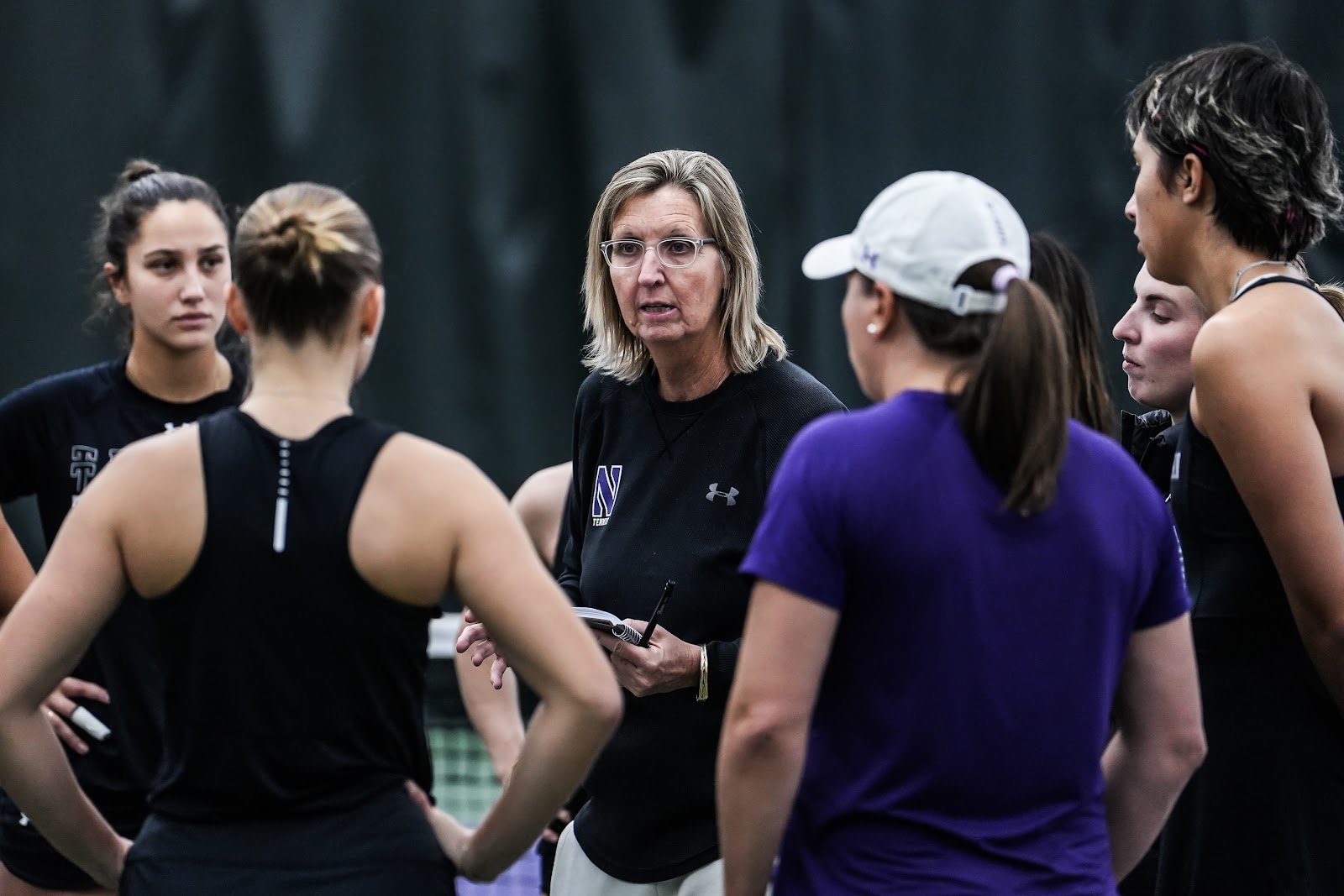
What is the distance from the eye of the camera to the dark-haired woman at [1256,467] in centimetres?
210

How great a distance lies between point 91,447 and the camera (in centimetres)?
280

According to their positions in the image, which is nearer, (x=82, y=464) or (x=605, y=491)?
(x=605, y=491)

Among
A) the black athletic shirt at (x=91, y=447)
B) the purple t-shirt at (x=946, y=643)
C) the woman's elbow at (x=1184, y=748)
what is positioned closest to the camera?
the purple t-shirt at (x=946, y=643)

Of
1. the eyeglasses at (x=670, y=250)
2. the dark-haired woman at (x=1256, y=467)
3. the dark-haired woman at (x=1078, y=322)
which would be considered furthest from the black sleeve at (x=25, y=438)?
Answer: the dark-haired woman at (x=1256, y=467)

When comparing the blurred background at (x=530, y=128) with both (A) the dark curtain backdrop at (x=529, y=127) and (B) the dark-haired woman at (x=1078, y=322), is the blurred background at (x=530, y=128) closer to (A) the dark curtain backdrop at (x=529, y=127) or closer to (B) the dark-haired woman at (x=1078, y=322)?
(A) the dark curtain backdrop at (x=529, y=127)

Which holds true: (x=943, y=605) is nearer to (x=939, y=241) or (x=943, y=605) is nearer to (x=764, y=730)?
(x=764, y=730)

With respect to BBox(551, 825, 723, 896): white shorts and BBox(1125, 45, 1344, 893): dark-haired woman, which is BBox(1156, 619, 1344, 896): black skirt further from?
BBox(551, 825, 723, 896): white shorts

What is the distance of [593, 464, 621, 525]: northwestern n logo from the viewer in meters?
2.63

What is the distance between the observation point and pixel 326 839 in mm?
1780

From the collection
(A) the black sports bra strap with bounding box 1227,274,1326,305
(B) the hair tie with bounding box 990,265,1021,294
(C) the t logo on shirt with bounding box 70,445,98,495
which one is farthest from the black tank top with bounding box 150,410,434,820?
(A) the black sports bra strap with bounding box 1227,274,1326,305

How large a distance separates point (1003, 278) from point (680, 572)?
91 centimetres

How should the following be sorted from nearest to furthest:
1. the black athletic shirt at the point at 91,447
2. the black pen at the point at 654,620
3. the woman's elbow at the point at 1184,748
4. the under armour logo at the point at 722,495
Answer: the woman's elbow at the point at 1184,748, the black pen at the point at 654,620, the under armour logo at the point at 722,495, the black athletic shirt at the point at 91,447

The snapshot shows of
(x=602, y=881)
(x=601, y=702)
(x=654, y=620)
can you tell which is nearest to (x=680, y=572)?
(x=654, y=620)

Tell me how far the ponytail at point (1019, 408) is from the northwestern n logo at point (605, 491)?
1029 mm
